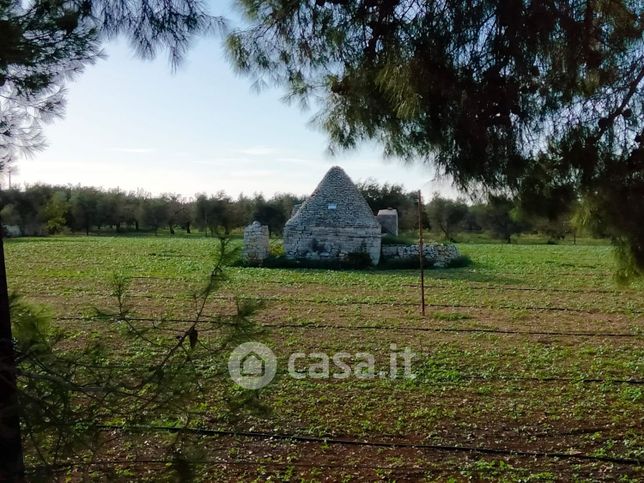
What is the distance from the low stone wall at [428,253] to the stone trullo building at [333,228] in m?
0.58

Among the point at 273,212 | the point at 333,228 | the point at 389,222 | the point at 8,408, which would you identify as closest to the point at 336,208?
the point at 333,228

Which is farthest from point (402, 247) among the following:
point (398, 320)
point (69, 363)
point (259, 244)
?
point (69, 363)

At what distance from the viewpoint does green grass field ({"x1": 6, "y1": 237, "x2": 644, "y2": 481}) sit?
14.3ft

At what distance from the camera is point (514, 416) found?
545 centimetres

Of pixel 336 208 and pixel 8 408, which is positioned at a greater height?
pixel 336 208

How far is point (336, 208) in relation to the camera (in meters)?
22.0

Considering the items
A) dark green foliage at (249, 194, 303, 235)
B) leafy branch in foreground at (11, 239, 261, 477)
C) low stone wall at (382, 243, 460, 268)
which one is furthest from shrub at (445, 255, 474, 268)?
dark green foliage at (249, 194, 303, 235)

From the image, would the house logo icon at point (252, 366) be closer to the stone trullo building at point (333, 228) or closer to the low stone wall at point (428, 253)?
the stone trullo building at point (333, 228)

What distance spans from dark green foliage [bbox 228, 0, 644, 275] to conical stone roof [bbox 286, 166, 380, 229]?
56.9 ft

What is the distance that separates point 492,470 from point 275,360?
352 cm

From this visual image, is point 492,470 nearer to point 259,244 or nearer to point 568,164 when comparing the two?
point 568,164

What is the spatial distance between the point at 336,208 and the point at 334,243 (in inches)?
54.3

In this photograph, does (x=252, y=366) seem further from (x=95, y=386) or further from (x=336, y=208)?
(x=336, y=208)

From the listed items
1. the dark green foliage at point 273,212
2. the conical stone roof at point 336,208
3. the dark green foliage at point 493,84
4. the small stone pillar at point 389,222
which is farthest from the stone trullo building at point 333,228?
the dark green foliage at point 273,212
